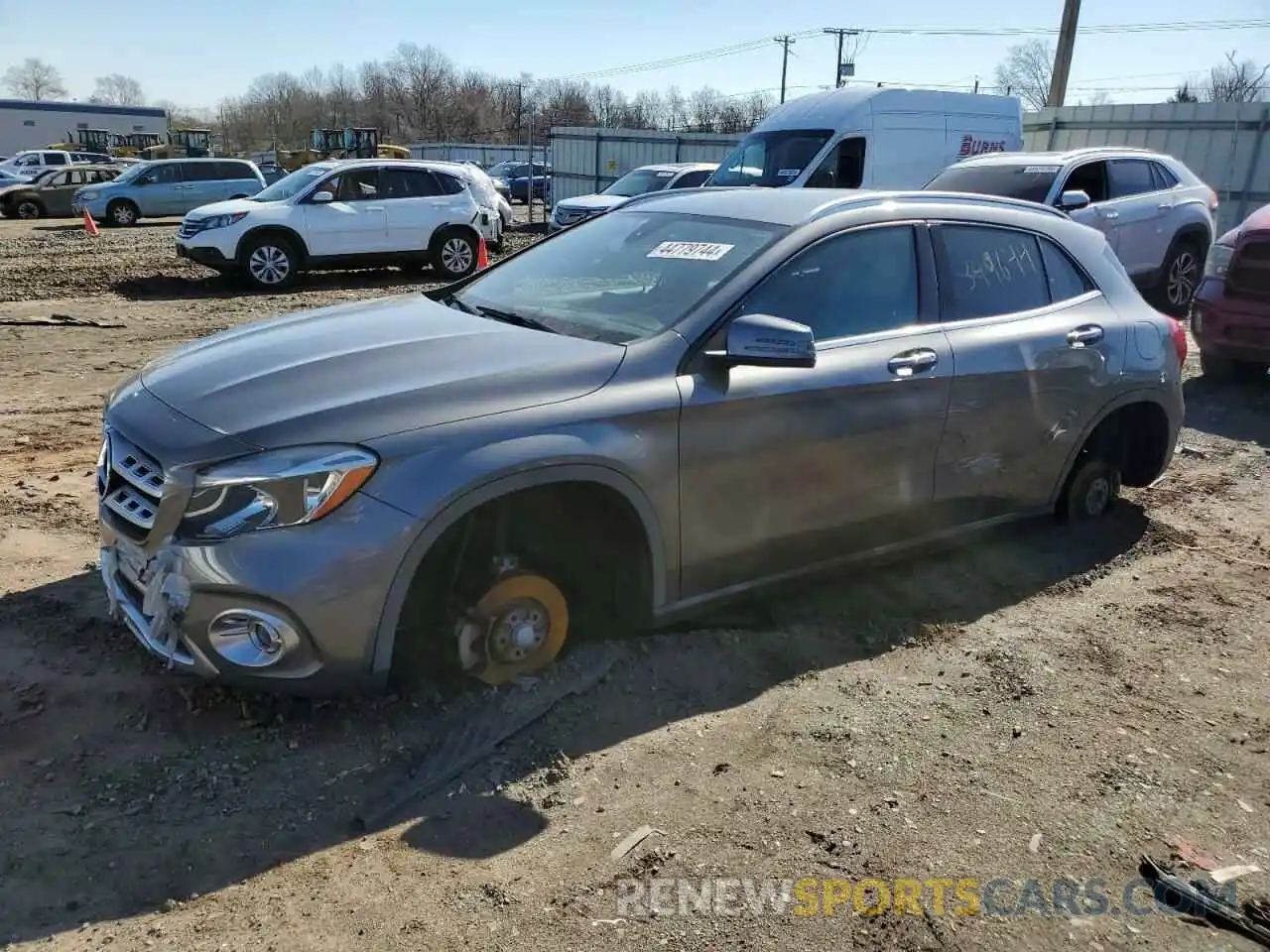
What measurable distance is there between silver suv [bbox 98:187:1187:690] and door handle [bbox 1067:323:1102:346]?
15mm

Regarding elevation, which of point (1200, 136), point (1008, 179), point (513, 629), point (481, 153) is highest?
point (481, 153)

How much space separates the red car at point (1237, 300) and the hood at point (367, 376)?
698 cm

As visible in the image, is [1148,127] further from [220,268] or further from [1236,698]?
[1236,698]

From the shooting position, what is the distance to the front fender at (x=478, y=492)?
2902 mm

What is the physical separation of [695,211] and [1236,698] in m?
2.81

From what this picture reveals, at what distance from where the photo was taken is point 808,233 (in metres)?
3.81

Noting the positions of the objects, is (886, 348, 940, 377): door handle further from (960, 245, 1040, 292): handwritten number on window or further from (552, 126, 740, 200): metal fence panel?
(552, 126, 740, 200): metal fence panel

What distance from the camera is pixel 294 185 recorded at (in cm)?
1488

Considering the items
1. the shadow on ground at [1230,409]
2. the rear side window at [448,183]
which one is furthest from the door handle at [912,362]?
the rear side window at [448,183]

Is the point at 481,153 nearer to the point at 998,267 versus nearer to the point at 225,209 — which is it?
the point at 225,209

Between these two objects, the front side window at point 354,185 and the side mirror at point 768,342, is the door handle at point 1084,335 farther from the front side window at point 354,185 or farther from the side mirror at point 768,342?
the front side window at point 354,185

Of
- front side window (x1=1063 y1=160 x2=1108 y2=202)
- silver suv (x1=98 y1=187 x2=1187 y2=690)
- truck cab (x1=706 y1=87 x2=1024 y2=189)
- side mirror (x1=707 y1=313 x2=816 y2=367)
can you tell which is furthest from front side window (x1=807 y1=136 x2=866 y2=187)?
side mirror (x1=707 y1=313 x2=816 y2=367)

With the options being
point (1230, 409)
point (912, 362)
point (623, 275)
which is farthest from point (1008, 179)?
point (623, 275)

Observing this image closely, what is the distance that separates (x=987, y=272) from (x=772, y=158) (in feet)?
33.1
